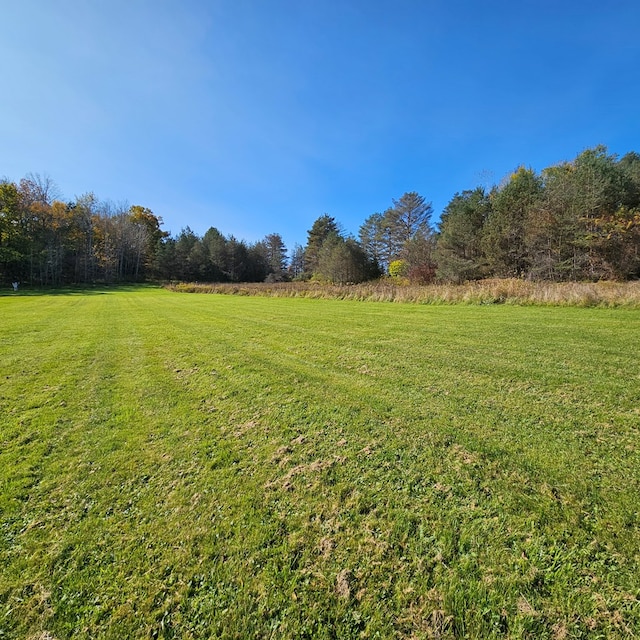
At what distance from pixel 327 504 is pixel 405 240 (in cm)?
Result: 4098

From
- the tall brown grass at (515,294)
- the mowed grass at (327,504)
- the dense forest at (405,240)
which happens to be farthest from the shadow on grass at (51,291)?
the mowed grass at (327,504)

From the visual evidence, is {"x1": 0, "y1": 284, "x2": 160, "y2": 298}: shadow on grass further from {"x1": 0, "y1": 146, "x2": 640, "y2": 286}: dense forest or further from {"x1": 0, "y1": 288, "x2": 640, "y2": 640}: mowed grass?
{"x1": 0, "y1": 288, "x2": 640, "y2": 640}: mowed grass

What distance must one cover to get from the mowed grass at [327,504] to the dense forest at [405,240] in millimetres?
21705

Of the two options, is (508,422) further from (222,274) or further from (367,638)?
(222,274)

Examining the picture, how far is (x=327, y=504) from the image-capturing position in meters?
2.01

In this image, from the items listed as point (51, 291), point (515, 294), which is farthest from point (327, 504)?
point (51, 291)

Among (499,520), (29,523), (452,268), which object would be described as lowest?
(29,523)

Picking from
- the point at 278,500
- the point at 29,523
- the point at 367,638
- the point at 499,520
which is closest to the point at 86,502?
the point at 29,523

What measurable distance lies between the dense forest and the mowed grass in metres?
21.7

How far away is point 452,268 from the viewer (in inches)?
1036

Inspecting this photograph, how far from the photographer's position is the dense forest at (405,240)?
20.2 meters

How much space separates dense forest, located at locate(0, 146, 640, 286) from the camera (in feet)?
66.1

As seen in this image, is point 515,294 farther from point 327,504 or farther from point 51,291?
point 51,291

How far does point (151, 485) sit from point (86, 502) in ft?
1.33
